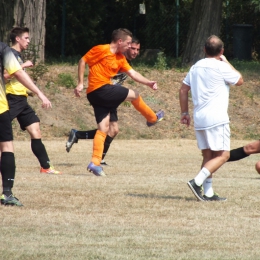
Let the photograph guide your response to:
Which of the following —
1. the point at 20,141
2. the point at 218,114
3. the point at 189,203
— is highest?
the point at 218,114

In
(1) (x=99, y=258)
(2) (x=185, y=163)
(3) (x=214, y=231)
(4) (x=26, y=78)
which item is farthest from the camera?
(2) (x=185, y=163)

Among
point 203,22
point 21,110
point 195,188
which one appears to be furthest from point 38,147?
point 203,22

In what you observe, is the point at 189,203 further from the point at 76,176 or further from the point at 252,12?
the point at 252,12

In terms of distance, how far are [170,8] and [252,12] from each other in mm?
3102

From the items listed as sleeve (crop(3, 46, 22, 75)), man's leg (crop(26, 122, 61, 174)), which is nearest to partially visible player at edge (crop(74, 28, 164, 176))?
man's leg (crop(26, 122, 61, 174))

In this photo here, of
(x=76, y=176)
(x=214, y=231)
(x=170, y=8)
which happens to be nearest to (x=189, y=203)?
(x=214, y=231)

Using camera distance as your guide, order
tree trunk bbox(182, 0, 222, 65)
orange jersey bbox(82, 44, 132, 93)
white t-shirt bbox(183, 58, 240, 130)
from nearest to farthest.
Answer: white t-shirt bbox(183, 58, 240, 130) → orange jersey bbox(82, 44, 132, 93) → tree trunk bbox(182, 0, 222, 65)

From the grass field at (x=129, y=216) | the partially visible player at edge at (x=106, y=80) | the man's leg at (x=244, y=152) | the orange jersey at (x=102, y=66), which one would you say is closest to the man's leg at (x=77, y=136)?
the grass field at (x=129, y=216)

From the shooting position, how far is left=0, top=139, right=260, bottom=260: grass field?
6551 mm

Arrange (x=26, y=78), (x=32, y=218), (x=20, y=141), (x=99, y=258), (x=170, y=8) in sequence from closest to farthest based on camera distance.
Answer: (x=99, y=258)
(x=32, y=218)
(x=26, y=78)
(x=20, y=141)
(x=170, y=8)

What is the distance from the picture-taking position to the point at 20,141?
1845 cm

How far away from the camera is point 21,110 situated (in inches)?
456

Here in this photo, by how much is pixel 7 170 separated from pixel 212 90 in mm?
2216

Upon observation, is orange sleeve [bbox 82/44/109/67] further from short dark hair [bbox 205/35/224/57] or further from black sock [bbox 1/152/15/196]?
black sock [bbox 1/152/15/196]
